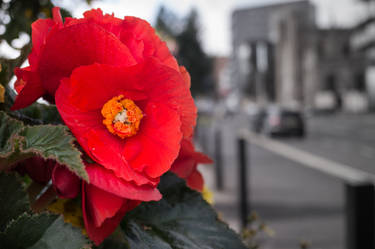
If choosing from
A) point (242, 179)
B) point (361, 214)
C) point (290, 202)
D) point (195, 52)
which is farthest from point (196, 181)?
point (195, 52)

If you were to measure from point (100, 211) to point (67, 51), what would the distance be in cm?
18

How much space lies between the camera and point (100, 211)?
41 centimetres

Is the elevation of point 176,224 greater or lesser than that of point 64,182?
lesser

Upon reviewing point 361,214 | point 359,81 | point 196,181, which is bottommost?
point 359,81

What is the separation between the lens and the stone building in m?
48.7

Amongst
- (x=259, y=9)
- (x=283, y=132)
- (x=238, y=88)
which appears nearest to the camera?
(x=283, y=132)

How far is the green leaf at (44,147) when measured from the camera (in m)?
0.39

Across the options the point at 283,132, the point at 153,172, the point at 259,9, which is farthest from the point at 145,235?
the point at 259,9

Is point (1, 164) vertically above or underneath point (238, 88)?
above

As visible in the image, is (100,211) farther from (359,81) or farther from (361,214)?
(359,81)

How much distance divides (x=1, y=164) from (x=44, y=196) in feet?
0.37

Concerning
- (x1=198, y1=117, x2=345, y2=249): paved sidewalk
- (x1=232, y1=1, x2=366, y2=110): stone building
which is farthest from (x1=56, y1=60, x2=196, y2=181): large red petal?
(x1=232, y1=1, x2=366, y2=110): stone building

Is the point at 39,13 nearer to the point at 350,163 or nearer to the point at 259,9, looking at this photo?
the point at 350,163

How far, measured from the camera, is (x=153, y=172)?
0.43 m
